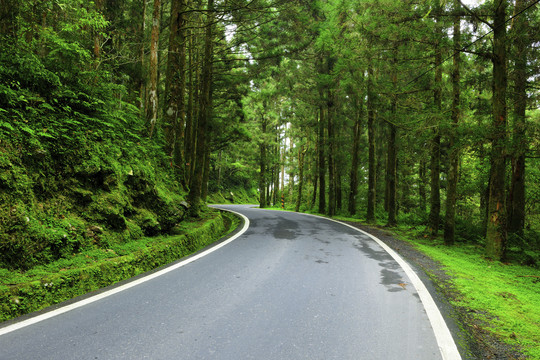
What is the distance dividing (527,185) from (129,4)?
2085cm

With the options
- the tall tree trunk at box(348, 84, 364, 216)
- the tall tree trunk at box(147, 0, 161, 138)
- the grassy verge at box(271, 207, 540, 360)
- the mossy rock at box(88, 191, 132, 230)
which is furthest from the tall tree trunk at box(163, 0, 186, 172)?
the tall tree trunk at box(348, 84, 364, 216)

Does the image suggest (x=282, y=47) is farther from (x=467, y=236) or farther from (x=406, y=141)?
(x=467, y=236)

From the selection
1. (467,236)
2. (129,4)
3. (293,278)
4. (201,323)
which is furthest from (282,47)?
(201,323)

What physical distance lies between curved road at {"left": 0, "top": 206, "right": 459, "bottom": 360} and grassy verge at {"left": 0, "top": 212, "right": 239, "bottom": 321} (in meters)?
0.34

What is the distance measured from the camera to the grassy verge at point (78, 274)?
3.12m

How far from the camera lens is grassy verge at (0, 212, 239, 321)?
3.12 meters

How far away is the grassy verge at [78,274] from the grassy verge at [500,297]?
4.89 m

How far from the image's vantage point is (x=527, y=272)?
6.52 m

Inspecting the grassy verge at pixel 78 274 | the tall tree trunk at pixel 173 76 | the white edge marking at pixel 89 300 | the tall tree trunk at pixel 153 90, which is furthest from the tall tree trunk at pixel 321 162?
the white edge marking at pixel 89 300

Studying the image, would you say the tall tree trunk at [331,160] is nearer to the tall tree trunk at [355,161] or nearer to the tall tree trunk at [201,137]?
the tall tree trunk at [355,161]

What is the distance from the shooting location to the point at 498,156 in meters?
7.37

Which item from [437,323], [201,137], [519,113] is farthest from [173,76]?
[519,113]

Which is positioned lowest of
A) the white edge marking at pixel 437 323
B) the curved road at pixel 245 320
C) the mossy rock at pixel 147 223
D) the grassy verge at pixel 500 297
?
the grassy verge at pixel 500 297

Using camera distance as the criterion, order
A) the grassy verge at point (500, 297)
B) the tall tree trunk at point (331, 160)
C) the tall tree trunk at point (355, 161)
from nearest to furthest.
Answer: the grassy verge at point (500, 297) → the tall tree trunk at point (355, 161) → the tall tree trunk at point (331, 160)
